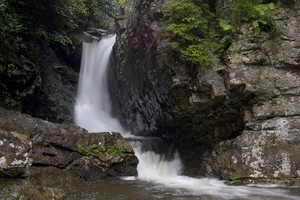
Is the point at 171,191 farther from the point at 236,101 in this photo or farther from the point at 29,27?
the point at 29,27

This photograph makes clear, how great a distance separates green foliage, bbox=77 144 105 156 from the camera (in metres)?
8.46

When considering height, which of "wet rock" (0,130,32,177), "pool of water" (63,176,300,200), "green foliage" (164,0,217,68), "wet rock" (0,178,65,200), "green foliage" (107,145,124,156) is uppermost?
"green foliage" (164,0,217,68)

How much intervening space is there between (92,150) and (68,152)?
650 millimetres

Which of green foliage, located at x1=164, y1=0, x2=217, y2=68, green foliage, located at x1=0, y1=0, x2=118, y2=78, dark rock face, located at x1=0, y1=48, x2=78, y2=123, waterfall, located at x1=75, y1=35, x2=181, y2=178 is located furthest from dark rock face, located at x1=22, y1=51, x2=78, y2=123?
green foliage, located at x1=164, y1=0, x2=217, y2=68

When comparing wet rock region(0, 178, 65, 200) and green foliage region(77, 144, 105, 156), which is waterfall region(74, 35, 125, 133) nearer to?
green foliage region(77, 144, 105, 156)

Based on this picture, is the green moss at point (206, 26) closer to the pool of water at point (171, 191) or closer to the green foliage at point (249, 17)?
the green foliage at point (249, 17)

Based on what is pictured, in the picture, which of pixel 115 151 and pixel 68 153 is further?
pixel 115 151

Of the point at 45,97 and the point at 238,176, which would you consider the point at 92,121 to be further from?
the point at 238,176

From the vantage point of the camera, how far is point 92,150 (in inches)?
338

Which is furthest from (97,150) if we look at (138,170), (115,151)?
(138,170)

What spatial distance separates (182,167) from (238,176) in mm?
2466

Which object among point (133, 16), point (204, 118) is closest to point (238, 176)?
point (204, 118)

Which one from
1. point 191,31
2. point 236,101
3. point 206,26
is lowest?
point 236,101

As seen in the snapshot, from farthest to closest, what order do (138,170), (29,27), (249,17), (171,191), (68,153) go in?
1. (29,27)
2. (138,170)
3. (249,17)
4. (68,153)
5. (171,191)
